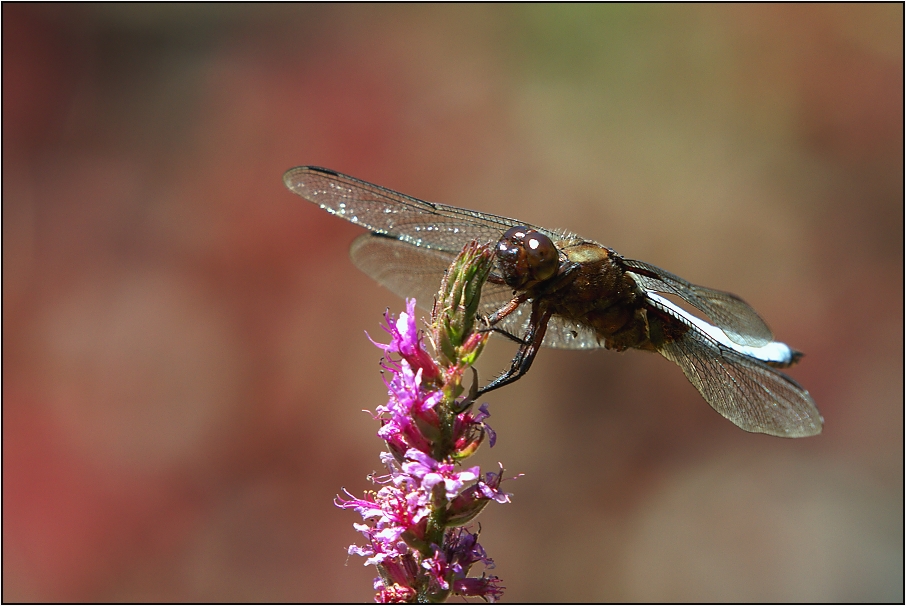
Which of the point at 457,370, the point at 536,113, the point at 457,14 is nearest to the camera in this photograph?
the point at 457,370

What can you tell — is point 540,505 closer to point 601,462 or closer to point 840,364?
point 601,462

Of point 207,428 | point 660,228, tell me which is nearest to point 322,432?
point 207,428

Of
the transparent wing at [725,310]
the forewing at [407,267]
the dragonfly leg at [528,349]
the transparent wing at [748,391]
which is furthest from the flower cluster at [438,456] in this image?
the forewing at [407,267]

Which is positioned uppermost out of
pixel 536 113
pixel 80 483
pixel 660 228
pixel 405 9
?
pixel 405 9

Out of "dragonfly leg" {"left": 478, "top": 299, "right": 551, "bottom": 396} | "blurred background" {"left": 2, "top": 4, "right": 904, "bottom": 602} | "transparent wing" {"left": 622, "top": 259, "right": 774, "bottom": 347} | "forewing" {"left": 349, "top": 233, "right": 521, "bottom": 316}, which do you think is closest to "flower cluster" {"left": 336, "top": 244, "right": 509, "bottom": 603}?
"dragonfly leg" {"left": 478, "top": 299, "right": 551, "bottom": 396}

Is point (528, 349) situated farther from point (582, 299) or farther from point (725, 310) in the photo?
point (725, 310)

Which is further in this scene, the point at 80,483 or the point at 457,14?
the point at 457,14

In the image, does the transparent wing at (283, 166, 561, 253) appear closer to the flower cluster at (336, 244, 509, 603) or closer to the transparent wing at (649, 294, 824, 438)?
the transparent wing at (649, 294, 824, 438)

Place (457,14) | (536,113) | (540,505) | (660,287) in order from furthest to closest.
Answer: (457,14), (536,113), (540,505), (660,287)
